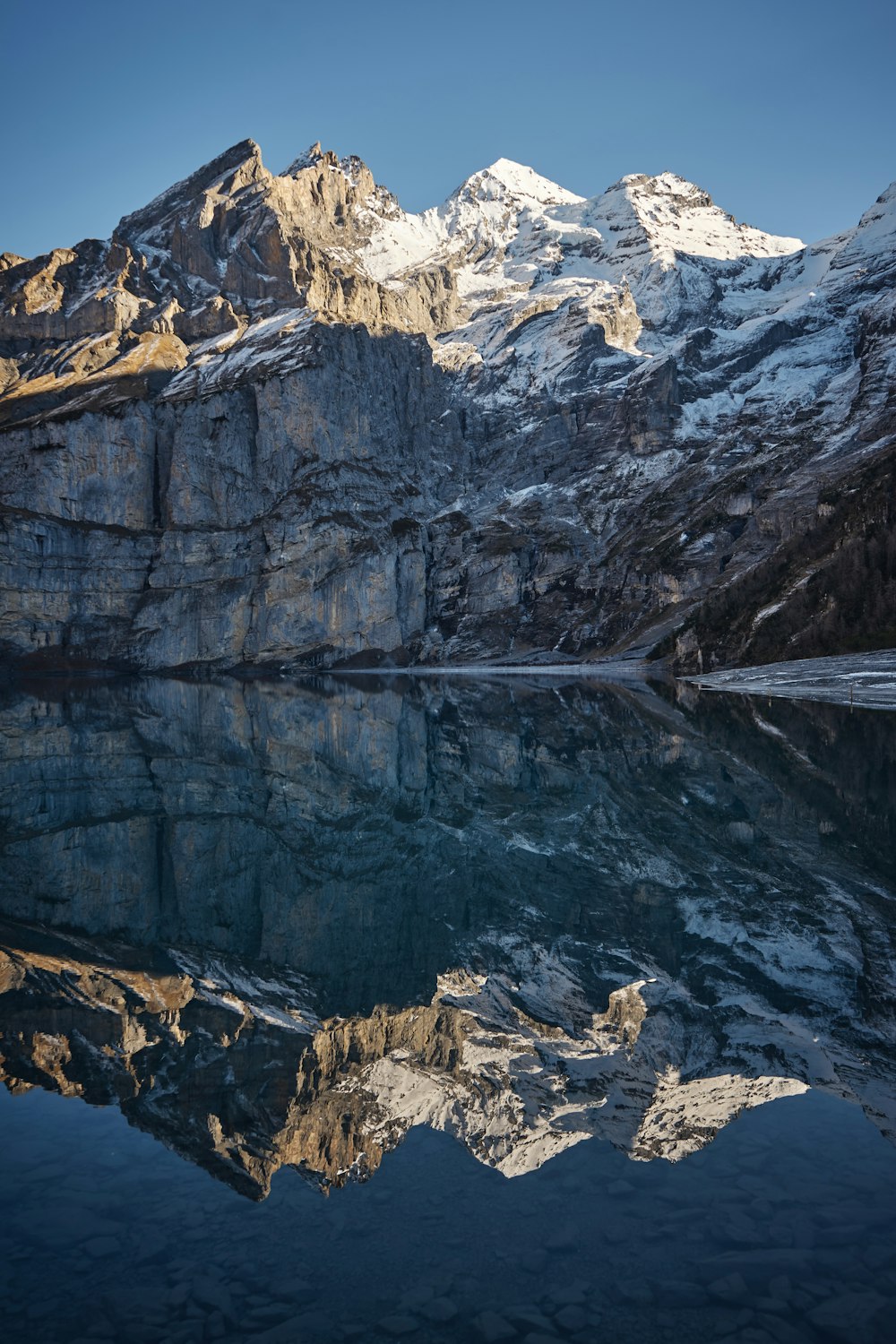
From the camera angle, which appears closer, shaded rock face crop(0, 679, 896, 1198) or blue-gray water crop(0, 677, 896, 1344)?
blue-gray water crop(0, 677, 896, 1344)

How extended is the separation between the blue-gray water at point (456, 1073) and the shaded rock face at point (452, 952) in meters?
0.08

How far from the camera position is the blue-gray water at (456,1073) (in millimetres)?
7645

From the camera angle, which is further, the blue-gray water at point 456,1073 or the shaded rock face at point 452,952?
the shaded rock face at point 452,952

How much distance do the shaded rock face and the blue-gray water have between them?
0.08 metres

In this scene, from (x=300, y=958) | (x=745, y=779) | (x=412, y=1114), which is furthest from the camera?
(x=745, y=779)

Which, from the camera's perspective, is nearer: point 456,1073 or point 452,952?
point 456,1073

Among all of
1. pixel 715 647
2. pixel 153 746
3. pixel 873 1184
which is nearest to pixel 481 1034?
pixel 873 1184

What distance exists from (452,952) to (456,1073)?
518 cm

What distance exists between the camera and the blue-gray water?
25.1ft

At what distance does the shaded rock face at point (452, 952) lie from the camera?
11.2 meters

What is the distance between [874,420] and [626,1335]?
223 meters

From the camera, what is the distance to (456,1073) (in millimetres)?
12336

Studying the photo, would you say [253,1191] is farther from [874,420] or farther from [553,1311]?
[874,420]

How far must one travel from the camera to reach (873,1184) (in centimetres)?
885
